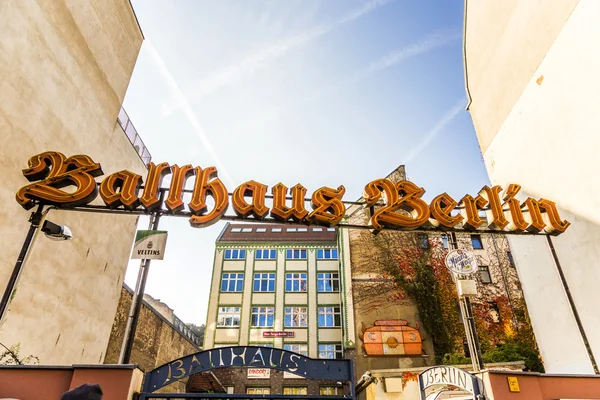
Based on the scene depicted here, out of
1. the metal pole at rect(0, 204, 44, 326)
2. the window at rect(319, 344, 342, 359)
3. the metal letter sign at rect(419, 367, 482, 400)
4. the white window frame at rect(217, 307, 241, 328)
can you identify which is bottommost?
the metal letter sign at rect(419, 367, 482, 400)

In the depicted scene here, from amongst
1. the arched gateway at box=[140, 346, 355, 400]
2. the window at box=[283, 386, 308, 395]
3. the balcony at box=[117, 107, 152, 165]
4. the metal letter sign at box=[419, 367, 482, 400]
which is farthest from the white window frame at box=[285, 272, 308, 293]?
the arched gateway at box=[140, 346, 355, 400]

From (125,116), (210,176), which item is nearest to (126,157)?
(125,116)

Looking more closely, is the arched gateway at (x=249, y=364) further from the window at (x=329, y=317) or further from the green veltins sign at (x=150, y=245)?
the window at (x=329, y=317)

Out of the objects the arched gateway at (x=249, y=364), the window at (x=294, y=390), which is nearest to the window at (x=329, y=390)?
the window at (x=294, y=390)

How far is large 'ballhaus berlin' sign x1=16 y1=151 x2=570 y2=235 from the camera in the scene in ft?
31.4

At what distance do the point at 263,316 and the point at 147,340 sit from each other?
1197cm

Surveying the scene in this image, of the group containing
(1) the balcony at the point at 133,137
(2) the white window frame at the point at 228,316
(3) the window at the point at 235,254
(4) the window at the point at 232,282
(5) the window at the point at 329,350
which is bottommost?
(5) the window at the point at 329,350

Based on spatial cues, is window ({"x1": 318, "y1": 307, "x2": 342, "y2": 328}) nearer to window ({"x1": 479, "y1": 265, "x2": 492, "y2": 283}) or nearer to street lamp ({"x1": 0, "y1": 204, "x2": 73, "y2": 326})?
window ({"x1": 479, "y1": 265, "x2": 492, "y2": 283})

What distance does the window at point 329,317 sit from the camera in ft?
102

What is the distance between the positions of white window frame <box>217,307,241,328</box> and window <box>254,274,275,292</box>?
2377 millimetres

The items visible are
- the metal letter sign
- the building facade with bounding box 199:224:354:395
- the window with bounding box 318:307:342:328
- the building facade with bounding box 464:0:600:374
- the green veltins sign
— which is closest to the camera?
the metal letter sign

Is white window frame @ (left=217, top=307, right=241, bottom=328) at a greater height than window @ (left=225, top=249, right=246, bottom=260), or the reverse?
window @ (left=225, top=249, right=246, bottom=260)

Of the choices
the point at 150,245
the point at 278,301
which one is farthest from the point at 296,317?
the point at 150,245

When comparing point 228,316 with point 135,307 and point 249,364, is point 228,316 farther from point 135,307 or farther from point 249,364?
point 249,364
